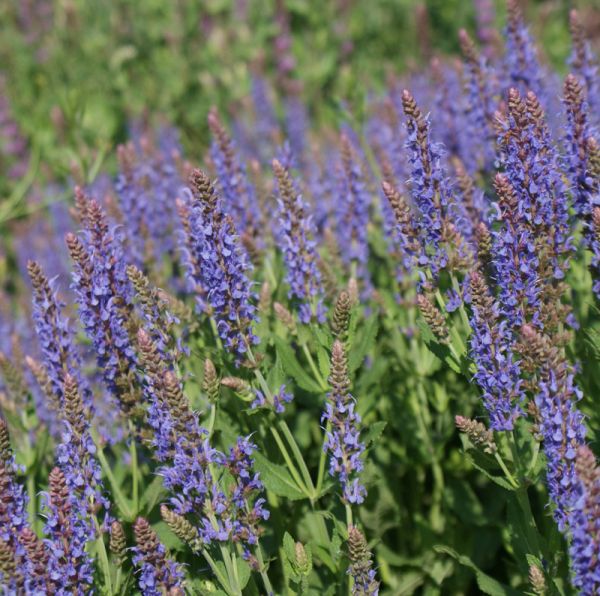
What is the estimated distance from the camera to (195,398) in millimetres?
4918

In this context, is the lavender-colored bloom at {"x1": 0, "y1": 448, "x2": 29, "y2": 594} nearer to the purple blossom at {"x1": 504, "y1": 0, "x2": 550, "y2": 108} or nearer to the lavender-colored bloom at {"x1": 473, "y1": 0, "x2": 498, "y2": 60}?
the purple blossom at {"x1": 504, "y1": 0, "x2": 550, "y2": 108}

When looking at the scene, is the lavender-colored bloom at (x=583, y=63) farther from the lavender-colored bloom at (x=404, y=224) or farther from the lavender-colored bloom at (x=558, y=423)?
the lavender-colored bloom at (x=558, y=423)

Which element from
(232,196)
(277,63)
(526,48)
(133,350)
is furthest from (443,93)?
(277,63)

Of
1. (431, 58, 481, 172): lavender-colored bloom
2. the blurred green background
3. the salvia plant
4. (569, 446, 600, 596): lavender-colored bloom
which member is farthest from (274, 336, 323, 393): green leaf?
the blurred green background

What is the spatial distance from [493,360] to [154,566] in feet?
5.34

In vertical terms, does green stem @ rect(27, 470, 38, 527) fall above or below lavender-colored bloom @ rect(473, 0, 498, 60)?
below

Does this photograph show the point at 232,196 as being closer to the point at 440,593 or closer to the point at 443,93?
the point at 443,93

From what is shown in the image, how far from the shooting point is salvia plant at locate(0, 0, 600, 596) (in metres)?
3.53

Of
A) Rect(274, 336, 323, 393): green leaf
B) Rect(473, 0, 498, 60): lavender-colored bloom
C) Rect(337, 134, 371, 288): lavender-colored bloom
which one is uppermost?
Rect(473, 0, 498, 60): lavender-colored bloom

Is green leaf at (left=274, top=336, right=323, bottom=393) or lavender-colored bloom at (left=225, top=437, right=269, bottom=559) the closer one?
lavender-colored bloom at (left=225, top=437, right=269, bottom=559)

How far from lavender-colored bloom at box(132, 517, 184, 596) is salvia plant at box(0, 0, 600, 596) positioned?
1cm

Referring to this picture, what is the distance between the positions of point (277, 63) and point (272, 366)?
8.27 m

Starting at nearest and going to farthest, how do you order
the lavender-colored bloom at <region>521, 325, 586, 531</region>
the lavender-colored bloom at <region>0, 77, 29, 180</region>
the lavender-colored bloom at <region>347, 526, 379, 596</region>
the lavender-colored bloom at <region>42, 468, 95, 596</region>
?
the lavender-colored bloom at <region>521, 325, 586, 531</region>
the lavender-colored bloom at <region>42, 468, 95, 596</region>
the lavender-colored bloom at <region>347, 526, 379, 596</region>
the lavender-colored bloom at <region>0, 77, 29, 180</region>

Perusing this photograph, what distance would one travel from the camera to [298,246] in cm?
455
